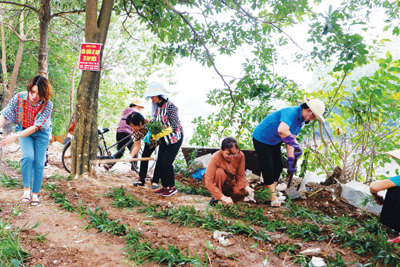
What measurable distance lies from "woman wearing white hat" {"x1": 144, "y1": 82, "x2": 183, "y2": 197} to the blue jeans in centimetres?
153

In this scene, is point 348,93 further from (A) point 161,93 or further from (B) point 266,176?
(A) point 161,93

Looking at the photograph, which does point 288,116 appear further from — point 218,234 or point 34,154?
point 34,154

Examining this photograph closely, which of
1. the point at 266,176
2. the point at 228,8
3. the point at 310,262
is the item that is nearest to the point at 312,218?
the point at 266,176

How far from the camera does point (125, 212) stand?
3.57 metres

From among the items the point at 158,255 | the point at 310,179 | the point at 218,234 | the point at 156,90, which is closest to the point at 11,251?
the point at 158,255

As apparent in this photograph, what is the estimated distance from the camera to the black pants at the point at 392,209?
2627mm

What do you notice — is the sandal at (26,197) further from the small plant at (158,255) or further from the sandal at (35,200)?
the small plant at (158,255)

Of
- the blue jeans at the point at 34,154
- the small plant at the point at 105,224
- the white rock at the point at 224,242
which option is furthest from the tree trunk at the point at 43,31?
the white rock at the point at 224,242

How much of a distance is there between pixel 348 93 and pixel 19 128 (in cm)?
494

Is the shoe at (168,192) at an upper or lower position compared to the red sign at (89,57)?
lower

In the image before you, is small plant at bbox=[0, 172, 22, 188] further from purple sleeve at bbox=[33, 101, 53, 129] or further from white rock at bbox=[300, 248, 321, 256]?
white rock at bbox=[300, 248, 321, 256]

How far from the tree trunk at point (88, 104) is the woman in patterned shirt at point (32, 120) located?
1154mm

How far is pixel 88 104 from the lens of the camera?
486cm

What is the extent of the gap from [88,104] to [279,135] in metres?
3.17
